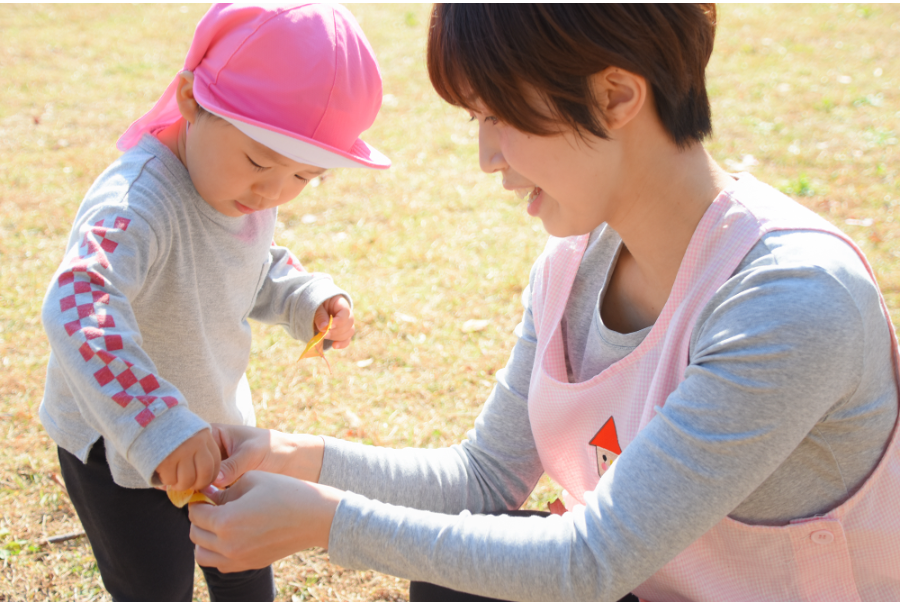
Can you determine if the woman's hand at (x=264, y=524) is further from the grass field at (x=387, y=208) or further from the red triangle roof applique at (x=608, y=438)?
the grass field at (x=387, y=208)

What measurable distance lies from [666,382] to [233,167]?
1.00 m

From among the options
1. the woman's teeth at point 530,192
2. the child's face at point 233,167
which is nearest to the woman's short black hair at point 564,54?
the woman's teeth at point 530,192

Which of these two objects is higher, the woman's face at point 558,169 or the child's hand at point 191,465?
the woman's face at point 558,169

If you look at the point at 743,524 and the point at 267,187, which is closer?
the point at 743,524

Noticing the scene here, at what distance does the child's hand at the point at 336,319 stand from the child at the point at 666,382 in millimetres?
665

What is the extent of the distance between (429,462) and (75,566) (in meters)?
1.25

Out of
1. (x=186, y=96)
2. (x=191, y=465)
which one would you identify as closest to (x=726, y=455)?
(x=191, y=465)

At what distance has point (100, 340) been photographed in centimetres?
136

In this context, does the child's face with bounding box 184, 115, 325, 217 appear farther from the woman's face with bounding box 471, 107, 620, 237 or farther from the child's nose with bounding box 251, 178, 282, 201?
the woman's face with bounding box 471, 107, 620, 237

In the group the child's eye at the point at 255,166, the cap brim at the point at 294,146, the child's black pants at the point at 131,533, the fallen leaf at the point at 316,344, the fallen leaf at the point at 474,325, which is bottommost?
the fallen leaf at the point at 474,325

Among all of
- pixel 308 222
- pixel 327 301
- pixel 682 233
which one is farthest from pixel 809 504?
pixel 308 222

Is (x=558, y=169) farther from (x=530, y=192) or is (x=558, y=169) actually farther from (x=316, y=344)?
(x=316, y=344)

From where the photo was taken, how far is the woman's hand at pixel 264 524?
4.52 ft

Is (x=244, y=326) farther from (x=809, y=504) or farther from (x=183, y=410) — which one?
(x=809, y=504)
